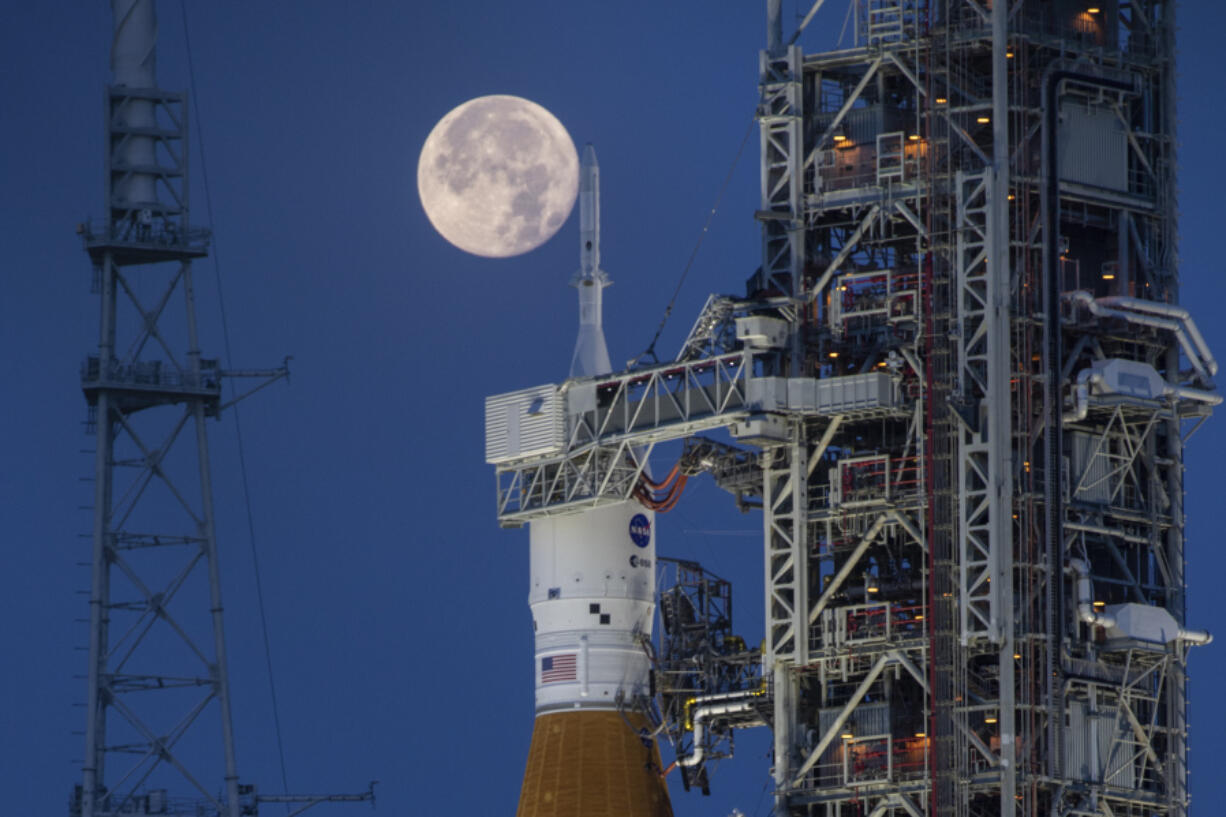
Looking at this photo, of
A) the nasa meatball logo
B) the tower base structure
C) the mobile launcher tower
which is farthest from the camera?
the nasa meatball logo

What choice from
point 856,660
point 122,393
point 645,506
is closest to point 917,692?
point 856,660

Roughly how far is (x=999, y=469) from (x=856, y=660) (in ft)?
26.5

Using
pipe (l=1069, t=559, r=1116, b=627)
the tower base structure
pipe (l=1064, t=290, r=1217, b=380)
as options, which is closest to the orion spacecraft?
the tower base structure

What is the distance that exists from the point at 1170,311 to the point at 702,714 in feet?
66.9

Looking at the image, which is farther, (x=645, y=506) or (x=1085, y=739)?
(x=645, y=506)

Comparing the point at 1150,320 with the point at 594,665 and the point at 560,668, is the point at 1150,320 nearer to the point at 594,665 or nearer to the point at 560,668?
the point at 594,665

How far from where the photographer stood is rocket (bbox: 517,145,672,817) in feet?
435

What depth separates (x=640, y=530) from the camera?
440 feet

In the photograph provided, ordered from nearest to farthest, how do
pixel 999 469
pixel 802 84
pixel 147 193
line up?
pixel 999 469
pixel 802 84
pixel 147 193

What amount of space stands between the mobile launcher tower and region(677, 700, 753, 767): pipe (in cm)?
14

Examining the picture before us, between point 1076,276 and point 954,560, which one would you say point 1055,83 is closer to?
point 1076,276

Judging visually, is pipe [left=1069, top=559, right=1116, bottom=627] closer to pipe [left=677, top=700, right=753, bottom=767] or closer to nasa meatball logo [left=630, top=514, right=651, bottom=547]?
pipe [left=677, top=700, right=753, bottom=767]

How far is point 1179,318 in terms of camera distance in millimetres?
127750

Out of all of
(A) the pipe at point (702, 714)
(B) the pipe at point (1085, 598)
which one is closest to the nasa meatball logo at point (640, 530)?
(A) the pipe at point (702, 714)
